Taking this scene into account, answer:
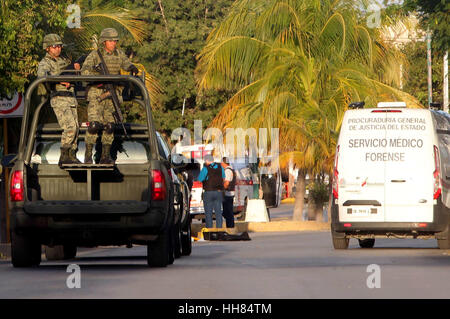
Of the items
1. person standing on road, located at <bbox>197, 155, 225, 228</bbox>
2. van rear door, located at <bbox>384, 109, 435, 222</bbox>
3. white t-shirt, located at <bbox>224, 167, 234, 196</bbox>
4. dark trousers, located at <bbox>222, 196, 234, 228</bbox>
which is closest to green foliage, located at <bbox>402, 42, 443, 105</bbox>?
white t-shirt, located at <bbox>224, 167, 234, 196</bbox>

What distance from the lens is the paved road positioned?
40.7ft

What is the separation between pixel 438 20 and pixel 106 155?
39.7ft

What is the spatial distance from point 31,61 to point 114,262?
3.96 m

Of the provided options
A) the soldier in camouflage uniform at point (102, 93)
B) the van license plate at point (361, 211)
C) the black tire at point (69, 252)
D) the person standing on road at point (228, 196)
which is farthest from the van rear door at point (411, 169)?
the person standing on road at point (228, 196)

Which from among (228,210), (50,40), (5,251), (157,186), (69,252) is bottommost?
(5,251)

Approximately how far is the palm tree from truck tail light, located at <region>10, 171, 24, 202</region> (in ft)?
60.8

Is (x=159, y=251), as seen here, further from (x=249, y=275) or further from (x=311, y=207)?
(x=311, y=207)

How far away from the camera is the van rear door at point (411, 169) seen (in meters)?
20.7

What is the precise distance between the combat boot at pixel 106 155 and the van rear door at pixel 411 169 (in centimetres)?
636

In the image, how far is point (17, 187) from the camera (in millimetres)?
15633

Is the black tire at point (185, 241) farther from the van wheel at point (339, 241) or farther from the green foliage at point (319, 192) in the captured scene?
the green foliage at point (319, 192)

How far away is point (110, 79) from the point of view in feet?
53.2

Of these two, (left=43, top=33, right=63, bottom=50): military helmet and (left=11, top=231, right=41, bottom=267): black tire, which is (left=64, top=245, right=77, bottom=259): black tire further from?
(left=43, top=33, right=63, bottom=50): military helmet

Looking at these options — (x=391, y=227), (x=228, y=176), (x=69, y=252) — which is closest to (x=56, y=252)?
(x=69, y=252)
